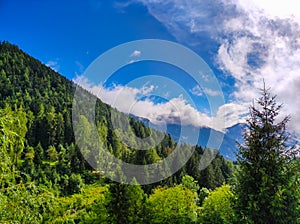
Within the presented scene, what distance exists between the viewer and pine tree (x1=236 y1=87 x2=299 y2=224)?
9.37 meters

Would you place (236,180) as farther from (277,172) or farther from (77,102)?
(77,102)

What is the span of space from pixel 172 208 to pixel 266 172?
13397 mm

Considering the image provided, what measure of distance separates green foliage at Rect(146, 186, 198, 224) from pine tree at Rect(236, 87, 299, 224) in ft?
37.8

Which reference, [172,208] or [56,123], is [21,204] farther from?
[56,123]

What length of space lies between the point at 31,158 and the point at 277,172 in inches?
2097

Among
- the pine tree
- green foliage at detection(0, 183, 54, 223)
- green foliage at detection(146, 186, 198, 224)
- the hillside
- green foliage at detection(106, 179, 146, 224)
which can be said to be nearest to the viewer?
green foliage at detection(0, 183, 54, 223)

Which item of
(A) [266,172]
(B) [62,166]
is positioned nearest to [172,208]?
(A) [266,172]

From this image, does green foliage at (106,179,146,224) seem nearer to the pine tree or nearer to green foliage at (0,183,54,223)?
the pine tree

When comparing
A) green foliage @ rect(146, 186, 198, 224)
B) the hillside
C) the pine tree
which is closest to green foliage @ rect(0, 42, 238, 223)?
green foliage @ rect(146, 186, 198, 224)

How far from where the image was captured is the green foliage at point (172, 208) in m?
21.2

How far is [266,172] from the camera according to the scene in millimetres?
9922

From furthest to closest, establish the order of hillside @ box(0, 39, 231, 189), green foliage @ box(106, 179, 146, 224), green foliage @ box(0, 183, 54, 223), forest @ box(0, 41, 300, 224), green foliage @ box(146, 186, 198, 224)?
hillside @ box(0, 39, 231, 189) < green foliage @ box(106, 179, 146, 224) < green foliage @ box(146, 186, 198, 224) < forest @ box(0, 41, 300, 224) < green foliage @ box(0, 183, 54, 223)

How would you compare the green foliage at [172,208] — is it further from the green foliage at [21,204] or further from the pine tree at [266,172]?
the green foliage at [21,204]

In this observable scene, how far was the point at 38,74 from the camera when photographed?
13625 cm
